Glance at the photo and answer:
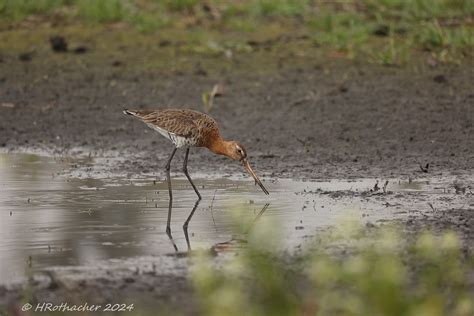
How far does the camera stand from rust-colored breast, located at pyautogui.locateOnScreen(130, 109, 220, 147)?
10.7 meters

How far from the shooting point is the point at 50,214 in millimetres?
9102

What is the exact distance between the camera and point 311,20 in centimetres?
1664

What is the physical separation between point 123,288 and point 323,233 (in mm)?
1989

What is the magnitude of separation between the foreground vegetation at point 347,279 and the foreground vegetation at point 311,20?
290 inches

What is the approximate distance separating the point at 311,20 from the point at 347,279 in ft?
38.4

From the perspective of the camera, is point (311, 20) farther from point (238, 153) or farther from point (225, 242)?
point (225, 242)

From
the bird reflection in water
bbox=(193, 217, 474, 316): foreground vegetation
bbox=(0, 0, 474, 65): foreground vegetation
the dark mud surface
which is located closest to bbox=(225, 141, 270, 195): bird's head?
the dark mud surface

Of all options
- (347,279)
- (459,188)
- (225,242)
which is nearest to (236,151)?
(459,188)

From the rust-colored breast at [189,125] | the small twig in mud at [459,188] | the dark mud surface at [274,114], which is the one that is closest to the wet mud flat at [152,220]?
the small twig in mud at [459,188]

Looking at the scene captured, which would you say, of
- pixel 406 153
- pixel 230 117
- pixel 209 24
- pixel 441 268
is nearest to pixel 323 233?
pixel 441 268

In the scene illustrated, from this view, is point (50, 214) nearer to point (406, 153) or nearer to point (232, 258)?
point (232, 258)

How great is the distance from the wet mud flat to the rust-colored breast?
40cm

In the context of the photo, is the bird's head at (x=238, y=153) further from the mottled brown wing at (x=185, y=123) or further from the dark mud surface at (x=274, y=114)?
the dark mud surface at (x=274, y=114)

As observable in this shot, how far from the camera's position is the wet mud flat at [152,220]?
6922 millimetres
